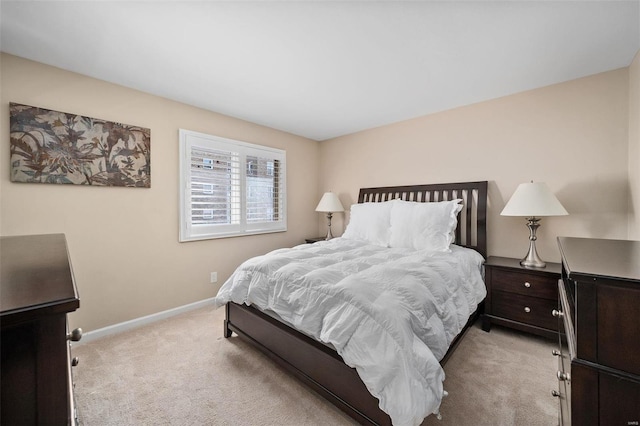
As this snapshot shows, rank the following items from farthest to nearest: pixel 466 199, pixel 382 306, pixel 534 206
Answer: pixel 466 199 → pixel 534 206 → pixel 382 306

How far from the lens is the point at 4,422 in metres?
0.47

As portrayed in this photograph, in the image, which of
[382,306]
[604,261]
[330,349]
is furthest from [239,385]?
[604,261]

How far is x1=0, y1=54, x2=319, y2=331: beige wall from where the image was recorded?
204cm

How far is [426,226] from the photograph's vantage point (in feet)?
8.80

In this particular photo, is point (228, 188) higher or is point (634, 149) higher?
point (634, 149)

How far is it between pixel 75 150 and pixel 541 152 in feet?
14.0

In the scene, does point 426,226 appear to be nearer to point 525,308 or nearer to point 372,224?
point 372,224

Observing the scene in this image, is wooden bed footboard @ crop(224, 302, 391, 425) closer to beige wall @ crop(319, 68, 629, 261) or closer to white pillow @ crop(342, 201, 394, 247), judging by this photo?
white pillow @ crop(342, 201, 394, 247)

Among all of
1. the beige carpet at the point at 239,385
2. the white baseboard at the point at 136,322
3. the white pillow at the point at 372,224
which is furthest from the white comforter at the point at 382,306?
the white baseboard at the point at 136,322

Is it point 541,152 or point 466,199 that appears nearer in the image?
point 541,152

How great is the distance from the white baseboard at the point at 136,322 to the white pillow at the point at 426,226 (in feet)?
7.69

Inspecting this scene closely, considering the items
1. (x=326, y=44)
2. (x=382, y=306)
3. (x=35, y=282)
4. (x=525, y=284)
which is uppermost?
(x=326, y=44)

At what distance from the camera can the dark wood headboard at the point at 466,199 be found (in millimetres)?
2768

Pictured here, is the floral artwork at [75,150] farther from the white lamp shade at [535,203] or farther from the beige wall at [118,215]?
the white lamp shade at [535,203]
